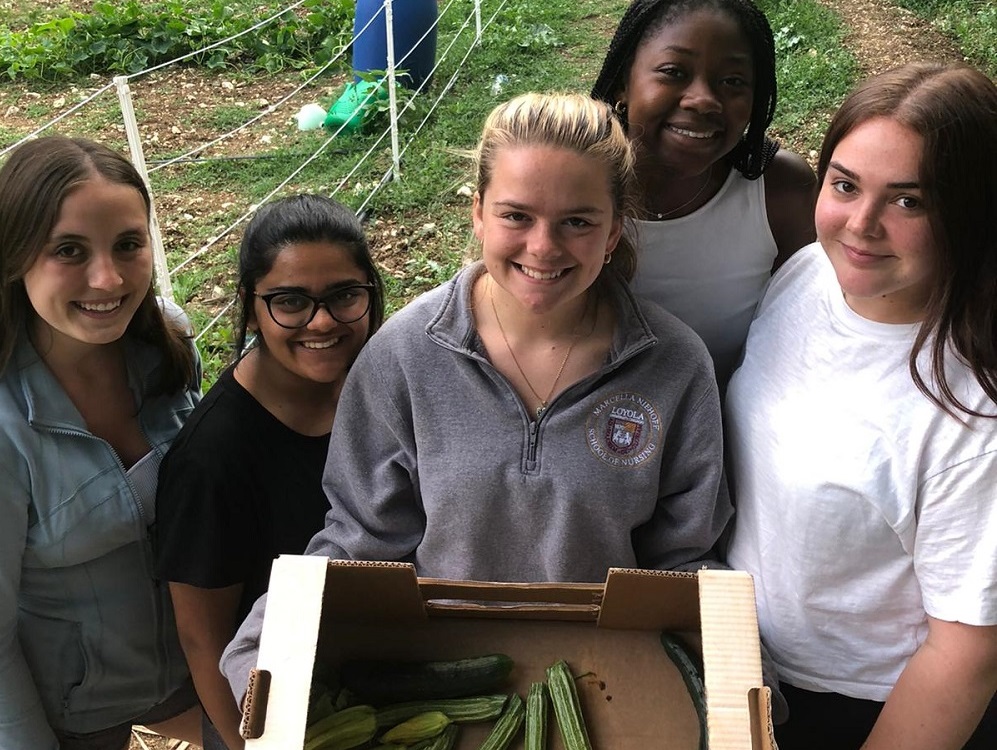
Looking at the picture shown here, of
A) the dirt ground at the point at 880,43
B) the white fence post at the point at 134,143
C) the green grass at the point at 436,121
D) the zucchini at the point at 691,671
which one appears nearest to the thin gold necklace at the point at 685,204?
the zucchini at the point at 691,671

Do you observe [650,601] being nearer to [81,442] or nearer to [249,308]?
[249,308]

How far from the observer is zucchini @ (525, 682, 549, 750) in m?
1.77

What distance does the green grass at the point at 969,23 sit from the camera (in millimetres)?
7671

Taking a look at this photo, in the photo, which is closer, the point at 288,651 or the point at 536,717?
the point at 288,651

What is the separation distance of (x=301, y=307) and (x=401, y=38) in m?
6.09

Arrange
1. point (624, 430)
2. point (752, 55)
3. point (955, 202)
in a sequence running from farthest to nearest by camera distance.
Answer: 1. point (752, 55)
2. point (624, 430)
3. point (955, 202)

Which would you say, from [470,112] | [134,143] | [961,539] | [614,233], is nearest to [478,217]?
[614,233]

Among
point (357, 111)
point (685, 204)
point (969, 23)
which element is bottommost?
point (357, 111)

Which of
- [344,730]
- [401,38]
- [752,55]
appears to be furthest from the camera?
[401,38]

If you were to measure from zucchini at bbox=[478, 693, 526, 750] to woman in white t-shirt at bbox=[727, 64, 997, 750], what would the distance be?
0.60 metres

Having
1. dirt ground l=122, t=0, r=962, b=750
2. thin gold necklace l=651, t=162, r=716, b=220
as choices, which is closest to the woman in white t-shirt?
thin gold necklace l=651, t=162, r=716, b=220

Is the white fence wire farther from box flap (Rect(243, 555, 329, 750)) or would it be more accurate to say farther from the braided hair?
box flap (Rect(243, 555, 329, 750))

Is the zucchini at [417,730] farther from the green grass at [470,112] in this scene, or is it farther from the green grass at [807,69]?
the green grass at [807,69]

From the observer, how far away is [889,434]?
1.71m
